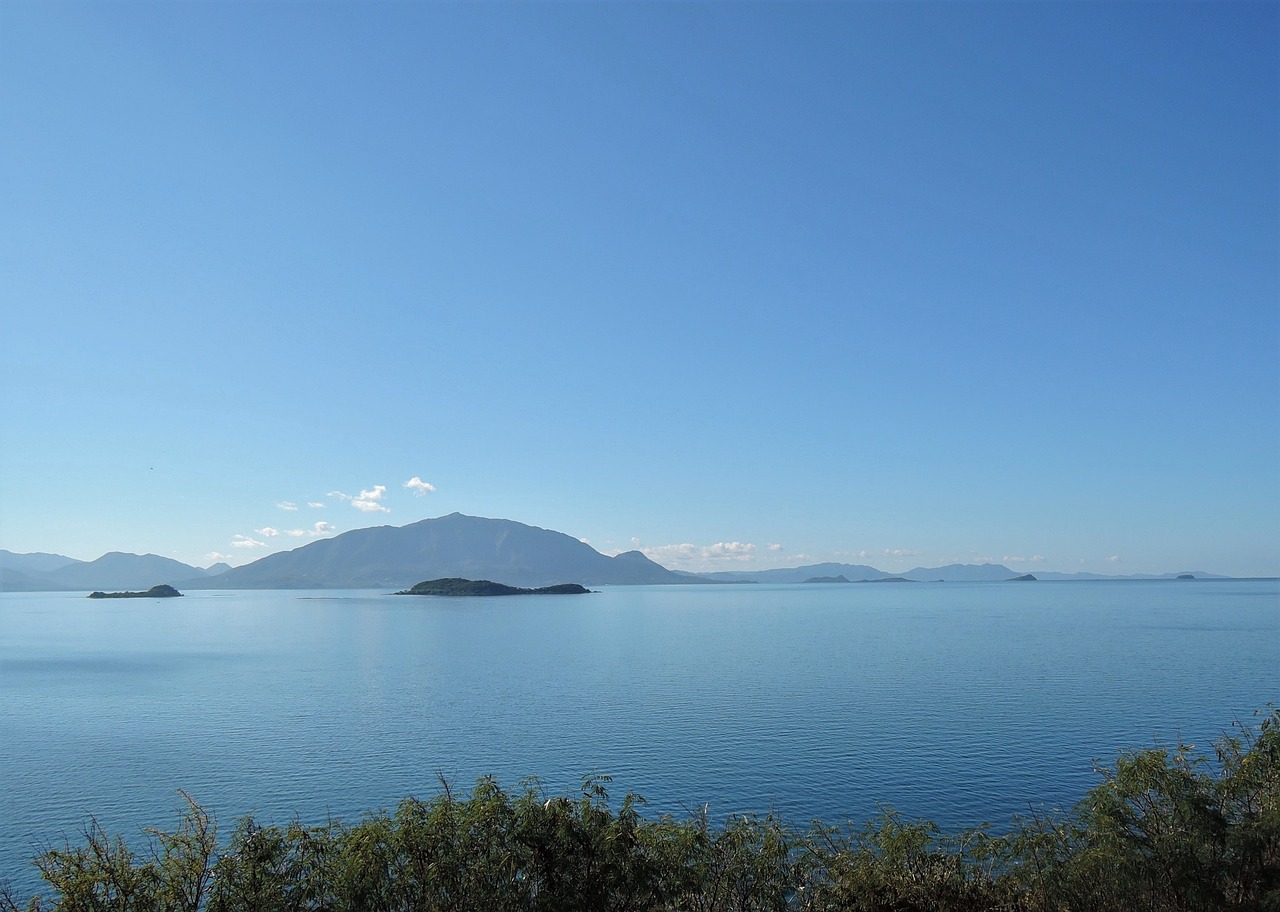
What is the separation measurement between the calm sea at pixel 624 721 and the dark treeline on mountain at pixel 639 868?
15712 mm

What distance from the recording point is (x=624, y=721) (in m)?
58.0

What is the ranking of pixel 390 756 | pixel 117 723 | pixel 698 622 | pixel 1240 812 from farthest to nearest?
pixel 698 622 < pixel 117 723 < pixel 390 756 < pixel 1240 812

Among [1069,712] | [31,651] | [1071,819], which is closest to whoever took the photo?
[1071,819]

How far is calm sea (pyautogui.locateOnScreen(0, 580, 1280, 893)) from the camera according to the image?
3928cm

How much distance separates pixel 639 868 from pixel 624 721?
41.7m

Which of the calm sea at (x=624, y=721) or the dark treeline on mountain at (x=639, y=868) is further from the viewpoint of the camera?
the calm sea at (x=624, y=721)

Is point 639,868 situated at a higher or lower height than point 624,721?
higher

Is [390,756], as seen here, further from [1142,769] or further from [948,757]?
[1142,769]

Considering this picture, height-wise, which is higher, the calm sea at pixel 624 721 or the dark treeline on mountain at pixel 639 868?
the dark treeline on mountain at pixel 639 868

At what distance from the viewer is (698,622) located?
167 metres

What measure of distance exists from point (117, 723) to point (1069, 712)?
79246 mm

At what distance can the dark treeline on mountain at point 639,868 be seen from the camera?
16.8 m

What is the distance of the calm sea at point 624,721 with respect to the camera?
129 feet

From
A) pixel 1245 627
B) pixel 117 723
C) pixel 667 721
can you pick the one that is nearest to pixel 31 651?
pixel 117 723
